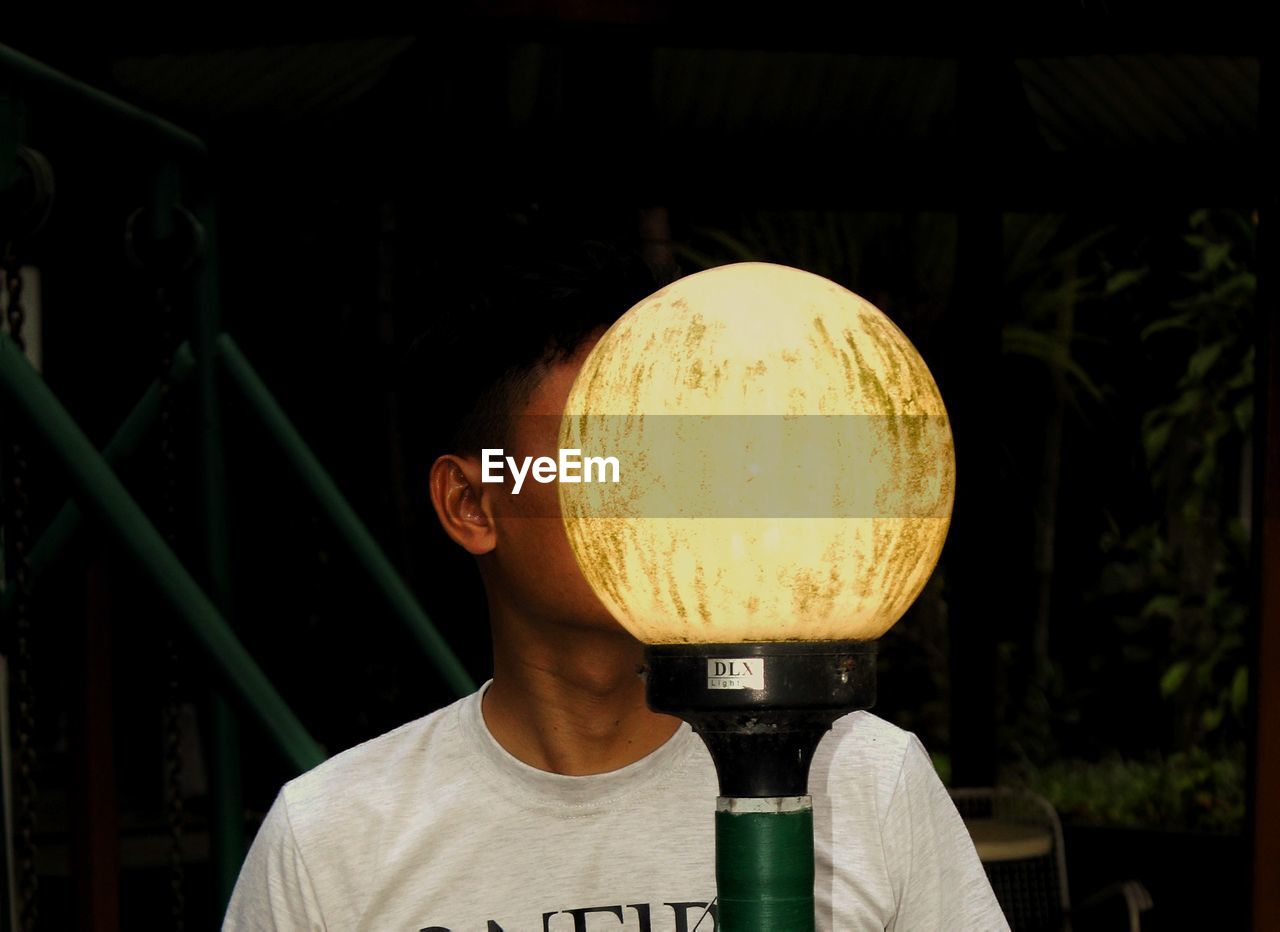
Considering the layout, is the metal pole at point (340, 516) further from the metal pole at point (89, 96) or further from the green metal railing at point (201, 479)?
the metal pole at point (89, 96)

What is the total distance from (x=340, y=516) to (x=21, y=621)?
60cm

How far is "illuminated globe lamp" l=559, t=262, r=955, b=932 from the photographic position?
26.2 inches

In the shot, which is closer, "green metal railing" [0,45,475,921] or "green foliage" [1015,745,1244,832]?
"green metal railing" [0,45,475,921]

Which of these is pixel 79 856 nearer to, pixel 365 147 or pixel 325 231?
pixel 365 147

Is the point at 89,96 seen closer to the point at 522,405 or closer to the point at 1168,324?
the point at 522,405

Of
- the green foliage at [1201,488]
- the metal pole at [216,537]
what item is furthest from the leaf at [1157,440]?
the metal pole at [216,537]

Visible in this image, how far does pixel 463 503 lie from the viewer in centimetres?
121

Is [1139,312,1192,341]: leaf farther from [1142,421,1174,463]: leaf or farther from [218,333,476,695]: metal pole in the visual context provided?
[218,333,476,695]: metal pole

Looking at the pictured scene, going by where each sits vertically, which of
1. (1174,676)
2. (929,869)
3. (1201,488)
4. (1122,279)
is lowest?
(1174,676)

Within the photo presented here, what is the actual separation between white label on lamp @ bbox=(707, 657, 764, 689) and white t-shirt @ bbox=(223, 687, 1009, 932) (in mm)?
451

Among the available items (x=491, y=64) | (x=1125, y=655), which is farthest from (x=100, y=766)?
(x=1125, y=655)

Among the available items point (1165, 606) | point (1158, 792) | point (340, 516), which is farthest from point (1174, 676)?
point (340, 516)

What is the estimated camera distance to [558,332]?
119cm

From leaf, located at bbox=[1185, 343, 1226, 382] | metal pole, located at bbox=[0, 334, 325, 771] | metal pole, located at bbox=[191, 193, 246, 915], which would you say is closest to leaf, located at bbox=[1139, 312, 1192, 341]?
leaf, located at bbox=[1185, 343, 1226, 382]
